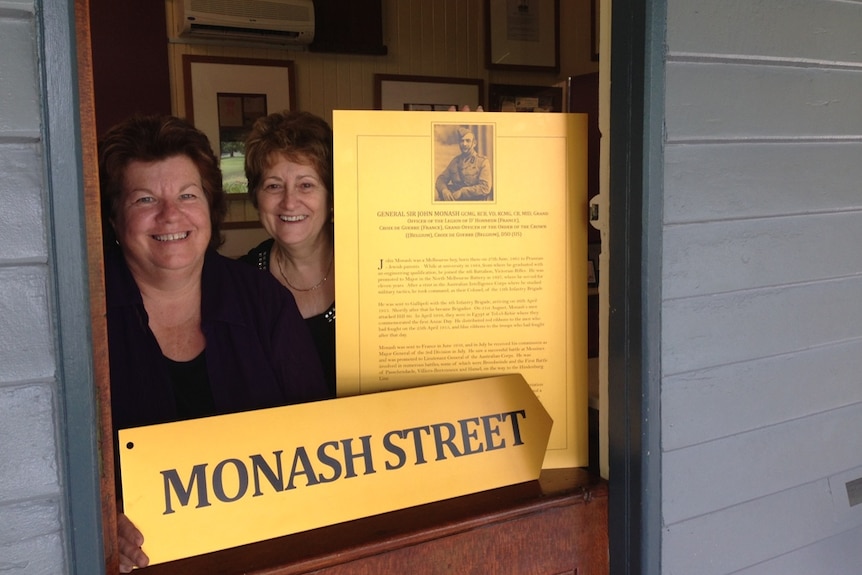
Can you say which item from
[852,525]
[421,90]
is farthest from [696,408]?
[421,90]

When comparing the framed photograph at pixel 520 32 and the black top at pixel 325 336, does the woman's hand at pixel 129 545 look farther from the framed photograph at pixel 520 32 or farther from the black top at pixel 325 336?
the framed photograph at pixel 520 32

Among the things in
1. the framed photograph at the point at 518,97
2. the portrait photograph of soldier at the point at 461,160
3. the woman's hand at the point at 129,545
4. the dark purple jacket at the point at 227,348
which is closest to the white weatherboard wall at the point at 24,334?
the woman's hand at the point at 129,545

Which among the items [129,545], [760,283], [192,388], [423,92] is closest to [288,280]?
[192,388]

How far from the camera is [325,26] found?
12.0 ft

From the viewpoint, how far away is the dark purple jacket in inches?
36.9

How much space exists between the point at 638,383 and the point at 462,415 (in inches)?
9.6

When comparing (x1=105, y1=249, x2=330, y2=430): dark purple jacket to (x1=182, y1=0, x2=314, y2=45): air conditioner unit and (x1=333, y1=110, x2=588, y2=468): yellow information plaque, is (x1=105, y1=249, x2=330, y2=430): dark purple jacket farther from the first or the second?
(x1=182, y1=0, x2=314, y2=45): air conditioner unit

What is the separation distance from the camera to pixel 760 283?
1097mm

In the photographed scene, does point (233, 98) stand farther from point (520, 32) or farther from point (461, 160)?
point (461, 160)

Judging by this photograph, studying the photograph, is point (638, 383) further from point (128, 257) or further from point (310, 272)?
point (128, 257)

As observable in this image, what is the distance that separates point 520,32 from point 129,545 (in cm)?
369

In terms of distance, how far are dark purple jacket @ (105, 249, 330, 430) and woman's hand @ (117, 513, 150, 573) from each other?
0.47ft

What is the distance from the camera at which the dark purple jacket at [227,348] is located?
938 mm

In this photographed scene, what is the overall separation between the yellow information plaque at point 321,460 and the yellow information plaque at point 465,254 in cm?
6
